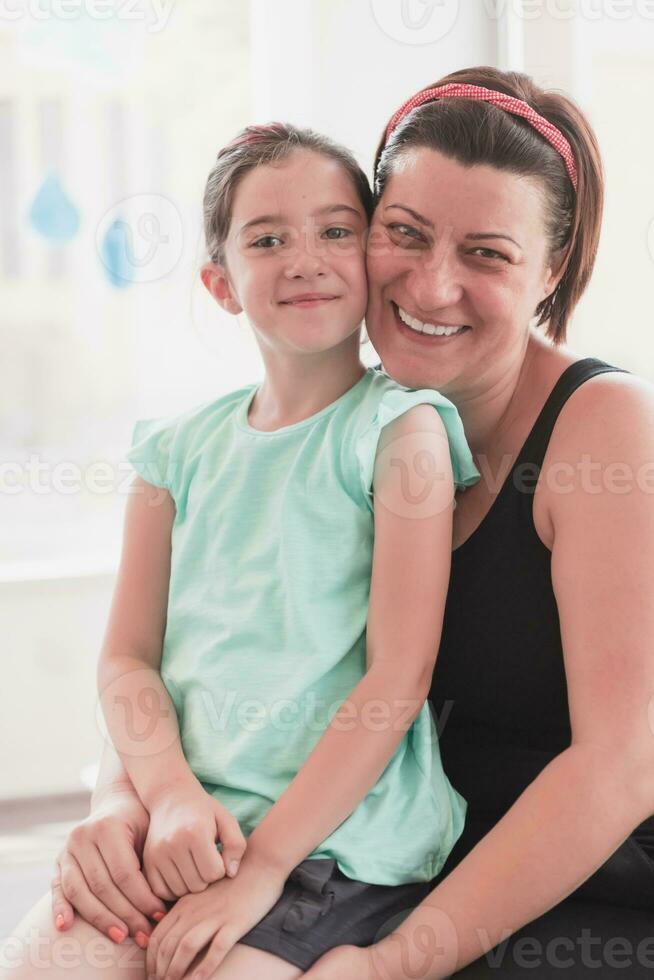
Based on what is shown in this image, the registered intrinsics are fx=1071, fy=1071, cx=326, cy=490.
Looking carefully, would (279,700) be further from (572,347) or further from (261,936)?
(572,347)

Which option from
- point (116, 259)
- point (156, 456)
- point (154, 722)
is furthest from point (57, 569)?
point (154, 722)

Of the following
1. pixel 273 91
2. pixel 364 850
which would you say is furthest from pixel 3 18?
pixel 364 850

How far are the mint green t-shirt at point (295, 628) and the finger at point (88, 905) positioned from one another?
17 centimetres

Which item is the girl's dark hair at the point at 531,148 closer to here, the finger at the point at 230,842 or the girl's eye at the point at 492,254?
the girl's eye at the point at 492,254

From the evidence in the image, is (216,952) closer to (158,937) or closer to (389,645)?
(158,937)

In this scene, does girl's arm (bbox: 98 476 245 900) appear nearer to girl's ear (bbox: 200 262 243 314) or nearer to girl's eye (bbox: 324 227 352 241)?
girl's ear (bbox: 200 262 243 314)

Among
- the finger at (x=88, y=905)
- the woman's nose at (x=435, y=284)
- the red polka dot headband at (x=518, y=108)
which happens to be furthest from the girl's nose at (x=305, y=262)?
the finger at (x=88, y=905)

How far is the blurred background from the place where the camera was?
8.84 feet

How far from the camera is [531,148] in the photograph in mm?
1301

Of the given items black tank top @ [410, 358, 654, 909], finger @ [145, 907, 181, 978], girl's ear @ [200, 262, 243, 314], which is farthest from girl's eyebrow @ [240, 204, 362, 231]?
finger @ [145, 907, 181, 978]

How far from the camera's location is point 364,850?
1158 millimetres

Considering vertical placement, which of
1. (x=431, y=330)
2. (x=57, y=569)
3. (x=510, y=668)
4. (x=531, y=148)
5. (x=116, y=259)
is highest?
(x=531, y=148)

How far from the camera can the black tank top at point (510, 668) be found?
1.27 meters

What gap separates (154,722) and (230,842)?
226mm
